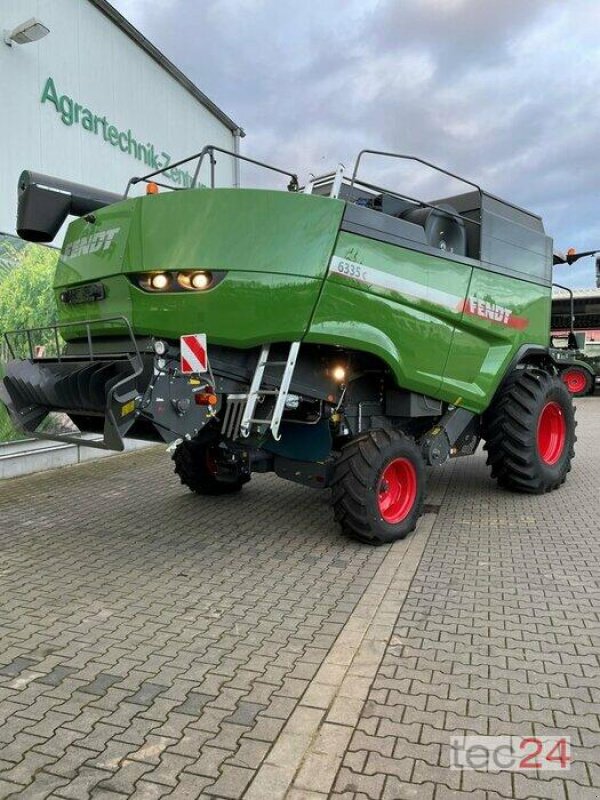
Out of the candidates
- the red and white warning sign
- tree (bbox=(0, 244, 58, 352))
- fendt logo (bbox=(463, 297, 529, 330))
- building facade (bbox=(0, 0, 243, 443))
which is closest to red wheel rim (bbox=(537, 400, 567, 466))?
fendt logo (bbox=(463, 297, 529, 330))

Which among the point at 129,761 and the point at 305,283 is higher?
the point at 305,283

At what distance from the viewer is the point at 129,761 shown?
8.00 feet

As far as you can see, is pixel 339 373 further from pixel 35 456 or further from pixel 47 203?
pixel 35 456

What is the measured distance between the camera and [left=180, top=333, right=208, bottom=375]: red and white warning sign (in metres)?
4.32

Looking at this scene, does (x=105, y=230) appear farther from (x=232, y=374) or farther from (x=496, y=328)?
(x=496, y=328)

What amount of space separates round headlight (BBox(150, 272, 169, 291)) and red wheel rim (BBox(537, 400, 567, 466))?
461cm

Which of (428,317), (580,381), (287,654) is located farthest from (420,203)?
(580,381)

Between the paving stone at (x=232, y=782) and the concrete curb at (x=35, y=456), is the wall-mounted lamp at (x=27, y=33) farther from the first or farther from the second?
the paving stone at (x=232, y=782)

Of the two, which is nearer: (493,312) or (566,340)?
(493,312)

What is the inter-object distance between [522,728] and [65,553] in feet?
11.6

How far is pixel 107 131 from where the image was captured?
9.62 metres

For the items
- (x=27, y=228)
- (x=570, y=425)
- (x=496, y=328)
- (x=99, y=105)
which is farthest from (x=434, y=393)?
(x=99, y=105)

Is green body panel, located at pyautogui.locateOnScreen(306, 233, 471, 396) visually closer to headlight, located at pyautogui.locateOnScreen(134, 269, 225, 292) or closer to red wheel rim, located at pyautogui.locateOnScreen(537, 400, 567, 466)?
headlight, located at pyautogui.locateOnScreen(134, 269, 225, 292)

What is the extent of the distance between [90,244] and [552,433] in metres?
5.27
